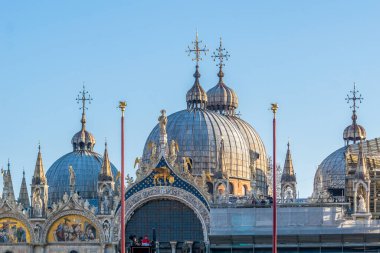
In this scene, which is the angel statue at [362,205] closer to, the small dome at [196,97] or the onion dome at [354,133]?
the small dome at [196,97]

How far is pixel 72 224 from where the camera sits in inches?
4045

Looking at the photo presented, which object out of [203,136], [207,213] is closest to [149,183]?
[207,213]

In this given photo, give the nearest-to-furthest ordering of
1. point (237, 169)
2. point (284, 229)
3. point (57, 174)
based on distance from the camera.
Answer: point (284, 229), point (237, 169), point (57, 174)

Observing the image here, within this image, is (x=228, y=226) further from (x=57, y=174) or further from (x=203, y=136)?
(x=57, y=174)

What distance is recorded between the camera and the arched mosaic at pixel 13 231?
103188 millimetres

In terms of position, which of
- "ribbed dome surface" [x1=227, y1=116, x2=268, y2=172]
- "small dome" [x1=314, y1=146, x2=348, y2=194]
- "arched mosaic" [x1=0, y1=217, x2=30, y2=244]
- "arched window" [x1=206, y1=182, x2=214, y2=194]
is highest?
"ribbed dome surface" [x1=227, y1=116, x2=268, y2=172]

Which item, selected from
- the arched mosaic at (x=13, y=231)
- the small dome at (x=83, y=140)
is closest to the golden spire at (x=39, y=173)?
the arched mosaic at (x=13, y=231)

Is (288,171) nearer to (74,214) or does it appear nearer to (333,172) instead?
(74,214)

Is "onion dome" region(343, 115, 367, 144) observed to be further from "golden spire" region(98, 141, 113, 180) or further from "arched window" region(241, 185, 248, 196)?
"golden spire" region(98, 141, 113, 180)

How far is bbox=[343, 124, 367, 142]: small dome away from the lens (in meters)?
128

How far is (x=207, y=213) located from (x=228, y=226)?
6.45ft

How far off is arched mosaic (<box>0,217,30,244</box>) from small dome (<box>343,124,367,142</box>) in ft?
118

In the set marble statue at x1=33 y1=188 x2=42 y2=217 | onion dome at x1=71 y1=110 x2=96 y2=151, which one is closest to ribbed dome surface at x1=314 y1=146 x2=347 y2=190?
onion dome at x1=71 y1=110 x2=96 y2=151

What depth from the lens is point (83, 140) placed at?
126750mm
